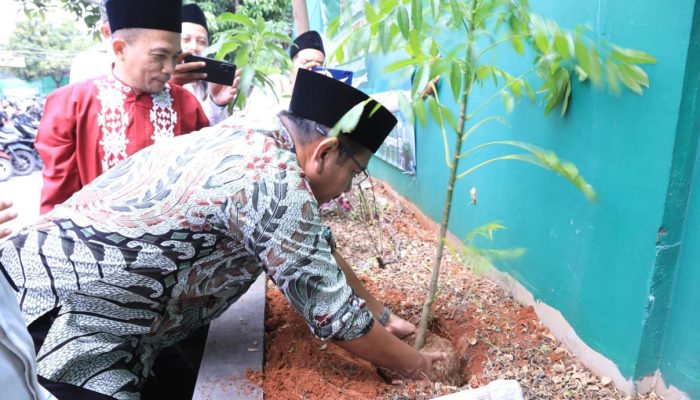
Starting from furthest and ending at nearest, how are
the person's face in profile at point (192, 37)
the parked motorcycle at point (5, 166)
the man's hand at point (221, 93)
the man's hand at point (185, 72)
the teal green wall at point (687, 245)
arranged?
1. the parked motorcycle at point (5, 166)
2. the person's face in profile at point (192, 37)
3. the man's hand at point (221, 93)
4. the man's hand at point (185, 72)
5. the teal green wall at point (687, 245)

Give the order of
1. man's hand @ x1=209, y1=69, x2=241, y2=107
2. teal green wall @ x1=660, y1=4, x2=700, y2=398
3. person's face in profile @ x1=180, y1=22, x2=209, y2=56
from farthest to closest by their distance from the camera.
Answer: person's face in profile @ x1=180, y1=22, x2=209, y2=56
man's hand @ x1=209, y1=69, x2=241, y2=107
teal green wall @ x1=660, y1=4, x2=700, y2=398

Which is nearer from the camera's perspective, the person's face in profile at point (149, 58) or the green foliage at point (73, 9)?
the person's face in profile at point (149, 58)

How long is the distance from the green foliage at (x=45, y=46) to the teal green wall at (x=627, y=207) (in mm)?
28535

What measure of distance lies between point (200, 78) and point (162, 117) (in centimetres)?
33

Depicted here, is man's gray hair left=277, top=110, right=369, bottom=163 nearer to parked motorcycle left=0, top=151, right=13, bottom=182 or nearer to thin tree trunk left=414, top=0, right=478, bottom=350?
thin tree trunk left=414, top=0, right=478, bottom=350

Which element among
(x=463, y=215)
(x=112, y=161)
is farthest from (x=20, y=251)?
(x=463, y=215)

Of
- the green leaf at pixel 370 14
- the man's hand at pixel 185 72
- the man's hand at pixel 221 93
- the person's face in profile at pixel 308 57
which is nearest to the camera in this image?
the green leaf at pixel 370 14

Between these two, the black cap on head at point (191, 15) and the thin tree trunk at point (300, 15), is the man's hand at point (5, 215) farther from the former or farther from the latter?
the thin tree trunk at point (300, 15)

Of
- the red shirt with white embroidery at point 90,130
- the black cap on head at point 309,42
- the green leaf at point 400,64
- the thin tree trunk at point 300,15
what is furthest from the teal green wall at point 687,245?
the thin tree trunk at point 300,15

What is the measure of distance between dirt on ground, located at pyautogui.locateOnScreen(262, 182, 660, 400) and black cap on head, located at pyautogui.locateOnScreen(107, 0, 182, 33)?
4.48 feet

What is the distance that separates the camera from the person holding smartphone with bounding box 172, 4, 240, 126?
238 centimetres

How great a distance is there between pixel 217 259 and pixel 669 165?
1.33 m

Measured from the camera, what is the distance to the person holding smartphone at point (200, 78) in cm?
238

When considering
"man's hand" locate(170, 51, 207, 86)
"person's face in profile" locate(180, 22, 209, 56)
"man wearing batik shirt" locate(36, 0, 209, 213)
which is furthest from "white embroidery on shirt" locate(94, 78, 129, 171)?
"person's face in profile" locate(180, 22, 209, 56)
